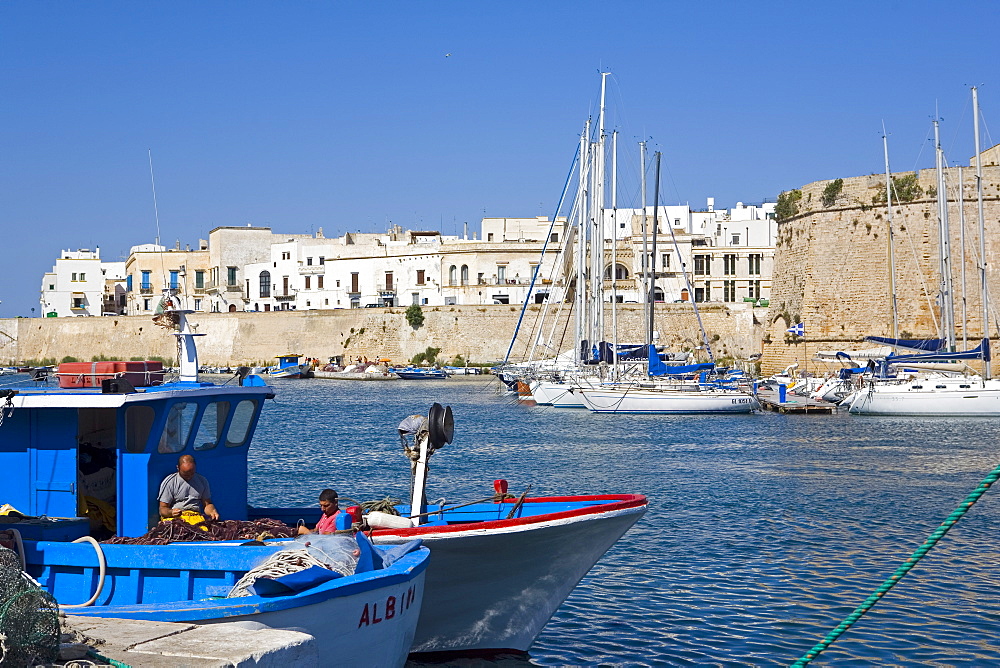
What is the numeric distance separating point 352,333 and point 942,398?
3551 centimetres

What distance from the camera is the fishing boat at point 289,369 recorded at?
2231 inches

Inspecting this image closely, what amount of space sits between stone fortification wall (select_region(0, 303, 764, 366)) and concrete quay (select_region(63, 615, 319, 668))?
1787 inches

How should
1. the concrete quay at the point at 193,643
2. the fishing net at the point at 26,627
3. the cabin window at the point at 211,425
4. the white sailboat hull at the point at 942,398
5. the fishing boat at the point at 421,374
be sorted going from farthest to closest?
the fishing boat at the point at 421,374, the white sailboat hull at the point at 942,398, the cabin window at the point at 211,425, the concrete quay at the point at 193,643, the fishing net at the point at 26,627

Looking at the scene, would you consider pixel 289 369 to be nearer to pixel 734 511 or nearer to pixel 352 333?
pixel 352 333

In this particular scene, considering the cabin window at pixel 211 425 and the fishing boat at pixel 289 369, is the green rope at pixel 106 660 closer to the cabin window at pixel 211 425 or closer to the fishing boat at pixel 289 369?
the cabin window at pixel 211 425

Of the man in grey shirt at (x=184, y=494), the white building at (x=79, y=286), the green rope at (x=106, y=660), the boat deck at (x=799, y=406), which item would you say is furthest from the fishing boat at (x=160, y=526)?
the white building at (x=79, y=286)

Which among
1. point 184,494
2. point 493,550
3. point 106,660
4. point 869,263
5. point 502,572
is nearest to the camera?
point 106,660

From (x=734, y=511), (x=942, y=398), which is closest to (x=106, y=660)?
(x=734, y=511)

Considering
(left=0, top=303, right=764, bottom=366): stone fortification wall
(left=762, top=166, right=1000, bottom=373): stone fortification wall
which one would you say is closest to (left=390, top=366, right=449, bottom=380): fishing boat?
(left=0, top=303, right=764, bottom=366): stone fortification wall

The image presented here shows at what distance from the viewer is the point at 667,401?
3066 cm

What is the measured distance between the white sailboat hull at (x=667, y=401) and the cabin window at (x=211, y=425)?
23.4 m

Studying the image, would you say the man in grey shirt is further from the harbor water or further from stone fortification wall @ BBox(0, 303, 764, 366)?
stone fortification wall @ BBox(0, 303, 764, 366)

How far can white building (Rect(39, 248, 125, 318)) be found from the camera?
7494cm

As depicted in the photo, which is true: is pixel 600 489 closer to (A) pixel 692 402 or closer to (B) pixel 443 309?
(A) pixel 692 402
